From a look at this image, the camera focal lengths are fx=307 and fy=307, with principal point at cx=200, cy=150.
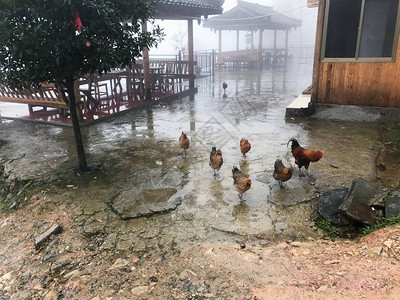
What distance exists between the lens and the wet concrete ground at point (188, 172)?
367 cm

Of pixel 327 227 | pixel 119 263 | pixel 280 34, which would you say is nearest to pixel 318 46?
pixel 327 227

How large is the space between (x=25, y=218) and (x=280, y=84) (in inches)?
541

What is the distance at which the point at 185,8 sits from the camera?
439 inches

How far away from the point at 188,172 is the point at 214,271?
2332mm

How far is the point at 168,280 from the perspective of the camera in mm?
2883

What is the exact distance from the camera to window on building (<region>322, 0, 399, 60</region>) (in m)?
7.27

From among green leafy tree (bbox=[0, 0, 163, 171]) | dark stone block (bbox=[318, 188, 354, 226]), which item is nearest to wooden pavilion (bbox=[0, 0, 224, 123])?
green leafy tree (bbox=[0, 0, 163, 171])

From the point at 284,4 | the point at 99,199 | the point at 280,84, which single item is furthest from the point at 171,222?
the point at 284,4

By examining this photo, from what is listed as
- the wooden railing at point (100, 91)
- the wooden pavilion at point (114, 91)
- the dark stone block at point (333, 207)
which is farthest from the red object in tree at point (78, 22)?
the wooden pavilion at point (114, 91)

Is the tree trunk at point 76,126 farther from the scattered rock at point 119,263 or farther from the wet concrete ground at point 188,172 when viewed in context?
the scattered rock at point 119,263

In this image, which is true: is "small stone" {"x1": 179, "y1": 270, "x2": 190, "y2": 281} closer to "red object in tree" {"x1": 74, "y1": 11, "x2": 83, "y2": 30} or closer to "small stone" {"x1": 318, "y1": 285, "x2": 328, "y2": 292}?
"small stone" {"x1": 318, "y1": 285, "x2": 328, "y2": 292}

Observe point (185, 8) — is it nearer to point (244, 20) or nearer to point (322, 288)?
point (322, 288)

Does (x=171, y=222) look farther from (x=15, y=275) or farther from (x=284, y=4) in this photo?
(x=284, y=4)

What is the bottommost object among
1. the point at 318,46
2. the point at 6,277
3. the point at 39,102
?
the point at 6,277
